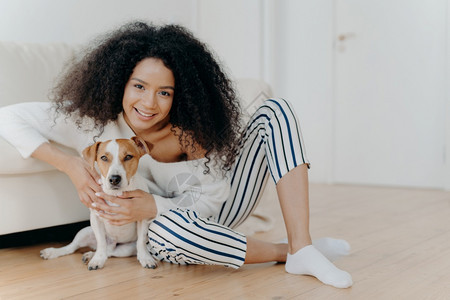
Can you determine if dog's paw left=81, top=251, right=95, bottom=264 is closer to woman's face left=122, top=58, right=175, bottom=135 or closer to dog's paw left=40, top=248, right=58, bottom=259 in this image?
dog's paw left=40, top=248, right=58, bottom=259

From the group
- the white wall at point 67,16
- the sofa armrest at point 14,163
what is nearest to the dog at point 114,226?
the sofa armrest at point 14,163

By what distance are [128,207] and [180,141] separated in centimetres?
29

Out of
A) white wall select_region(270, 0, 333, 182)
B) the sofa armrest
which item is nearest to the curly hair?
the sofa armrest

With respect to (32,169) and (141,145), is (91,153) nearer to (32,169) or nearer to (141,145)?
(141,145)

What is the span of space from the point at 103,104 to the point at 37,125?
0.26 metres

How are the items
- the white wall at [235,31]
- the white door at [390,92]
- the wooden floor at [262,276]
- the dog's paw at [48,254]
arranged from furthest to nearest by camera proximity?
1. the white wall at [235,31]
2. the white door at [390,92]
3. the dog's paw at [48,254]
4. the wooden floor at [262,276]

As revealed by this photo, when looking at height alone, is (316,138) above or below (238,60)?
below

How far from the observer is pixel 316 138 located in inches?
180

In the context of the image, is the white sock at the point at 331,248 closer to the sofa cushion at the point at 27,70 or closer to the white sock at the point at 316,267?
the white sock at the point at 316,267

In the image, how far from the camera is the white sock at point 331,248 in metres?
1.84

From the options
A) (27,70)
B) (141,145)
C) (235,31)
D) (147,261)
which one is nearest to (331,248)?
(147,261)

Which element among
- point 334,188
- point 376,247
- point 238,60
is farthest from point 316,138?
point 376,247

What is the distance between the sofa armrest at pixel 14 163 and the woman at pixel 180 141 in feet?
0.13

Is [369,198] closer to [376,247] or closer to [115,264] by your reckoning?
[376,247]
